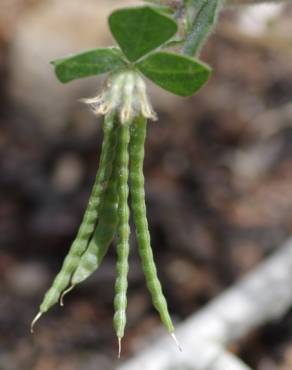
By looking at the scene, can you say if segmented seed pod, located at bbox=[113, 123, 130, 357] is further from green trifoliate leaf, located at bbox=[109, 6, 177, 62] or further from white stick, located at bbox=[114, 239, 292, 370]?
white stick, located at bbox=[114, 239, 292, 370]

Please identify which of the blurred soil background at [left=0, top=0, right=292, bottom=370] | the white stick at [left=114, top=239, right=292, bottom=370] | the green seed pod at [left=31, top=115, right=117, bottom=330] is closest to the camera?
the green seed pod at [left=31, top=115, right=117, bottom=330]

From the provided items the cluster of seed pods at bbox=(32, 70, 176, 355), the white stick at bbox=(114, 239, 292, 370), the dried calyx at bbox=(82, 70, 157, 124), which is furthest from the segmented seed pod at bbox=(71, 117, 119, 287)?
the white stick at bbox=(114, 239, 292, 370)

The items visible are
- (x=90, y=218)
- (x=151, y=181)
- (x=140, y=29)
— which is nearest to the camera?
(x=140, y=29)

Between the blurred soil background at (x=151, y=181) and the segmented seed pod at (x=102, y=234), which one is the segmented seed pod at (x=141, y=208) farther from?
the blurred soil background at (x=151, y=181)

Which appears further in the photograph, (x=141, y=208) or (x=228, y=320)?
(x=228, y=320)

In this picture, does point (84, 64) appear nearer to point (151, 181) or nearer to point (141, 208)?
point (141, 208)

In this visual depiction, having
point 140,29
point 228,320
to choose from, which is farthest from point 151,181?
point 140,29

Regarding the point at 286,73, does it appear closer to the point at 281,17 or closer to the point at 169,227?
the point at 281,17

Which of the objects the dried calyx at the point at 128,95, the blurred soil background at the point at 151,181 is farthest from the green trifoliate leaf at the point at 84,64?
the blurred soil background at the point at 151,181
